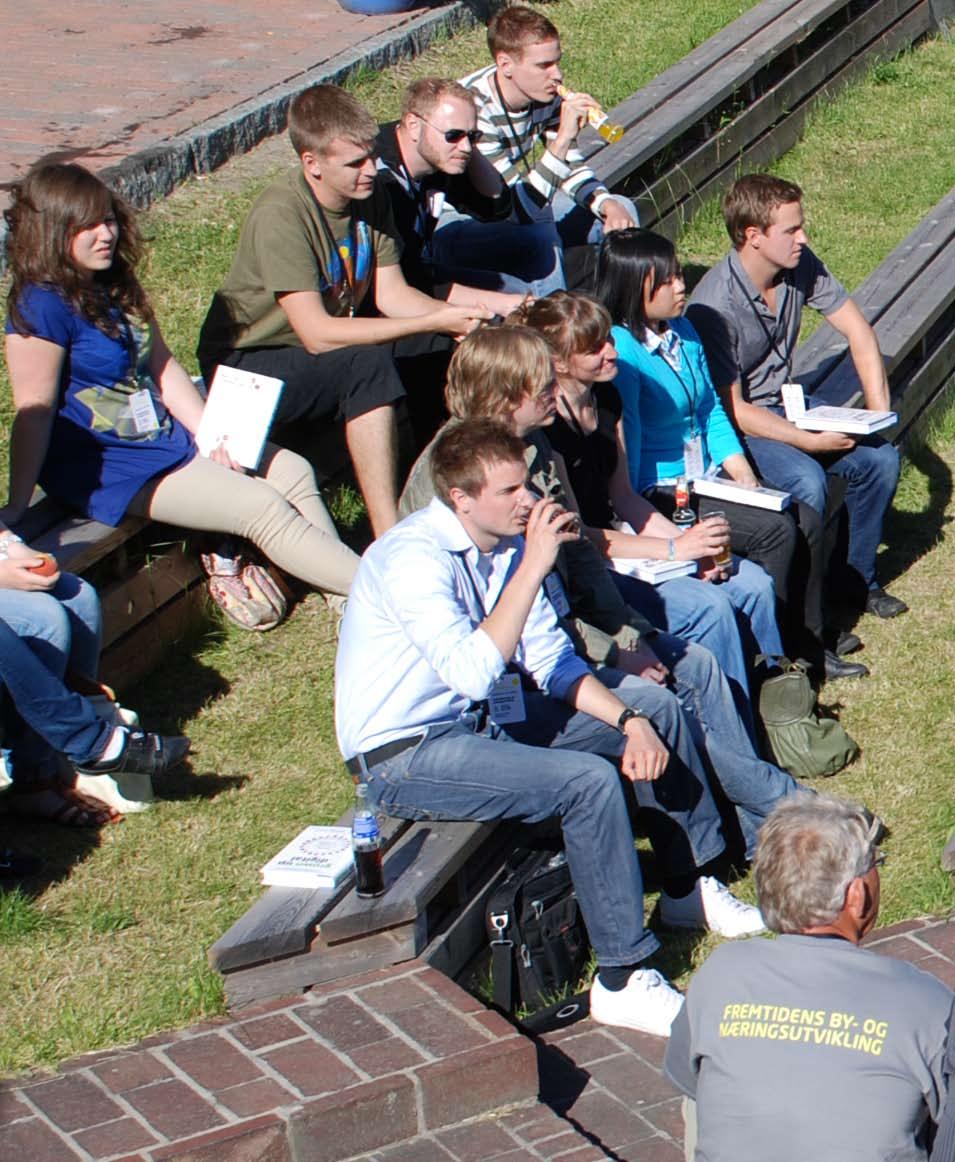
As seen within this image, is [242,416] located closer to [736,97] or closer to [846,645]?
[846,645]

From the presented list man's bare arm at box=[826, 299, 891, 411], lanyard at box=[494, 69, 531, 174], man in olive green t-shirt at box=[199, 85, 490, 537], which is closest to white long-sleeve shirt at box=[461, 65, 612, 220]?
lanyard at box=[494, 69, 531, 174]

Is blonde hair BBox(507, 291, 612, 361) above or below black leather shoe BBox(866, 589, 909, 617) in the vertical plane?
above

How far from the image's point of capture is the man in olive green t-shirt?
18.9ft

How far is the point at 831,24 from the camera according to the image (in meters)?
11.0

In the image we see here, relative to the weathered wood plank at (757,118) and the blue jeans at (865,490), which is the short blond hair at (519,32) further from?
the blue jeans at (865,490)

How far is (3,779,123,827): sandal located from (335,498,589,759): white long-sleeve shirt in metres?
0.86

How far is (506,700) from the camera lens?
4.59 metres

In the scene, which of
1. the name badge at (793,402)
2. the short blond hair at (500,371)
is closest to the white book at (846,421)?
the name badge at (793,402)

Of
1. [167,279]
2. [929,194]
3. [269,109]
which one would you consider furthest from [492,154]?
Result: [929,194]

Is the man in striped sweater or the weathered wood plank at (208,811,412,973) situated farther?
the man in striped sweater

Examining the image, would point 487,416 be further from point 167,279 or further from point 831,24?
point 831,24

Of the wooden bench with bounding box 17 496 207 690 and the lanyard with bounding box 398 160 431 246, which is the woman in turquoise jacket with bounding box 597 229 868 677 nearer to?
the lanyard with bounding box 398 160 431 246

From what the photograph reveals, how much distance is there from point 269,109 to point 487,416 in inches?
191

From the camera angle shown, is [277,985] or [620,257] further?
[620,257]
